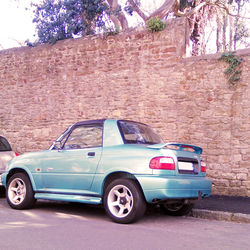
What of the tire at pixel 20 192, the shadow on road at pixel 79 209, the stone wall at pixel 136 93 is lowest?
the shadow on road at pixel 79 209

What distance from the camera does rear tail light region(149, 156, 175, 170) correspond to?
559 cm

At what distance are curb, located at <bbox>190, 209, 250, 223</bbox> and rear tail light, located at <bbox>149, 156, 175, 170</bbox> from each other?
5.16 feet

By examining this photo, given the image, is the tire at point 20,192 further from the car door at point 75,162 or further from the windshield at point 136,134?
the windshield at point 136,134

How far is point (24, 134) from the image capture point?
44.1ft

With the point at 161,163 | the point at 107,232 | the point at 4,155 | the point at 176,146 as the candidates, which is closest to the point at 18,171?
the point at 4,155

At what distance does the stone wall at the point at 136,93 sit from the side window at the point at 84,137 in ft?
13.4

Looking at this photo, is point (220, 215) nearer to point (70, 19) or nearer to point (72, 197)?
point (72, 197)

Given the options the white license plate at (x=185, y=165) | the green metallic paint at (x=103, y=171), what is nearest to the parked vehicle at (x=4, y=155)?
the green metallic paint at (x=103, y=171)

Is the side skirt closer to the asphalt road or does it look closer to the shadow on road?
the asphalt road

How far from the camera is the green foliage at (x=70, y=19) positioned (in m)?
13.5

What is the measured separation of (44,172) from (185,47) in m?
5.81

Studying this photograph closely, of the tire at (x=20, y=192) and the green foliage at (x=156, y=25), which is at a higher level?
the green foliage at (x=156, y=25)

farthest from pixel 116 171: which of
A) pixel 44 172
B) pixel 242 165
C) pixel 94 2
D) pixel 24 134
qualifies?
pixel 94 2

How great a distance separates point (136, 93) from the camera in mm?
11031
